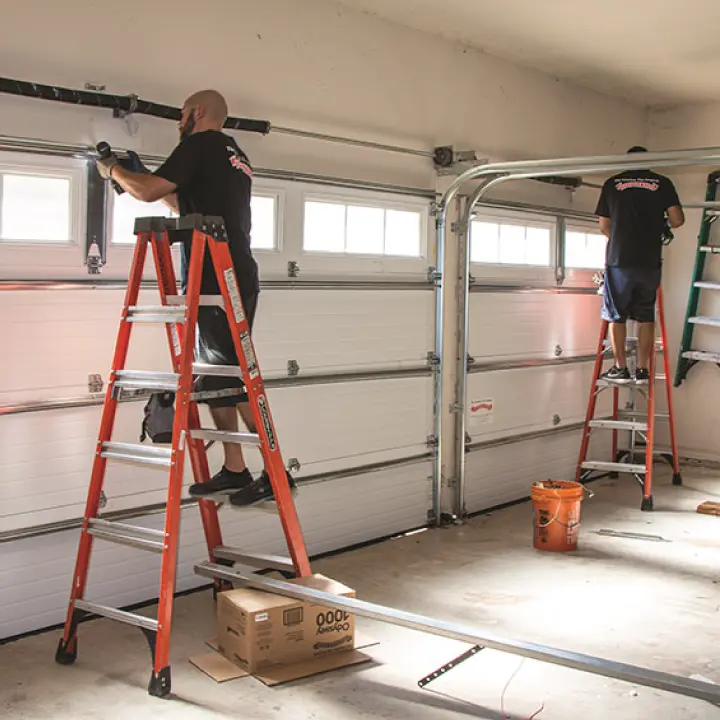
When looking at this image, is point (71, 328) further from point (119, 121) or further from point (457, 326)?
point (457, 326)

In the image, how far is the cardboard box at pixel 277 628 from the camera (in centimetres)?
345

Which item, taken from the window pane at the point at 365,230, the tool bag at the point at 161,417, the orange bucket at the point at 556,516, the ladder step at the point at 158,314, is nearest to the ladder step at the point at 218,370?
the tool bag at the point at 161,417

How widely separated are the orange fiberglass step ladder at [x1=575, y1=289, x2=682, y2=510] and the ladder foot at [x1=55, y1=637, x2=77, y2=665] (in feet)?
13.1

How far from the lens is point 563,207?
6895 millimetres

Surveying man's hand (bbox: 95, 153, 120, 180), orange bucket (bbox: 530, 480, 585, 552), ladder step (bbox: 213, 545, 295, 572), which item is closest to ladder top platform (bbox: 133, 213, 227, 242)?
man's hand (bbox: 95, 153, 120, 180)

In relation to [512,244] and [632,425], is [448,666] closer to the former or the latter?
[632,425]

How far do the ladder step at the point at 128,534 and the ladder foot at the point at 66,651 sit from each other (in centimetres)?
46

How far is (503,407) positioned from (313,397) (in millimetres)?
1858

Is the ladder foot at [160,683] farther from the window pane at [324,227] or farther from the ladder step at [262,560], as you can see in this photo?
the window pane at [324,227]

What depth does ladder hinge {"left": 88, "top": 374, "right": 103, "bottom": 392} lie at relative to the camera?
13.1 feet

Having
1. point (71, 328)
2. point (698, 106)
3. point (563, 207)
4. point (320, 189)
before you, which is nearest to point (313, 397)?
point (320, 189)

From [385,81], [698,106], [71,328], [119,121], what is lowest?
[71,328]

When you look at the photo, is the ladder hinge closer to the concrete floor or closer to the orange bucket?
the concrete floor

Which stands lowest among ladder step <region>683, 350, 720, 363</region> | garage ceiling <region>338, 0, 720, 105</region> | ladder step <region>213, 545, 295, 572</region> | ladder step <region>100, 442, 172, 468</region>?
ladder step <region>213, 545, 295, 572</region>
